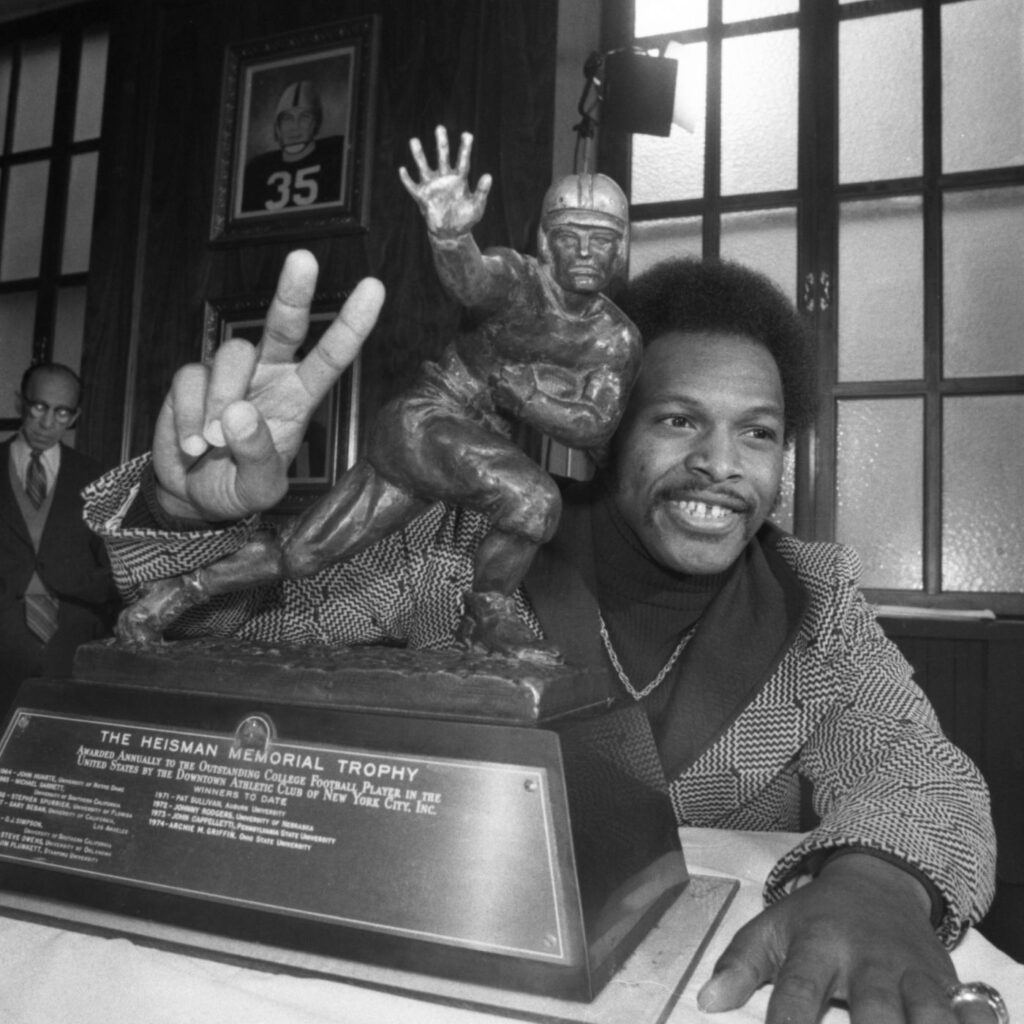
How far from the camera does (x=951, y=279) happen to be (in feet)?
6.51

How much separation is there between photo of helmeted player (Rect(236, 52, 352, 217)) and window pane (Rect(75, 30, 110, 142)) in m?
1.00

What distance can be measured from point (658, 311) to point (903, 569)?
49.0 inches

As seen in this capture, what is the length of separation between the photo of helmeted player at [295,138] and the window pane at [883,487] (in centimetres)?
130

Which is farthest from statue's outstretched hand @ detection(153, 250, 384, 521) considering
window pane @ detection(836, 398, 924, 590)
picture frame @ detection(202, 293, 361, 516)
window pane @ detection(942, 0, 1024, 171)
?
window pane @ detection(942, 0, 1024, 171)

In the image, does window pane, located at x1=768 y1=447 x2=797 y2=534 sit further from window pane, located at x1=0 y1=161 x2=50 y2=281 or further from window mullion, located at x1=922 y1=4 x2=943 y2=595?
window pane, located at x1=0 y1=161 x2=50 y2=281

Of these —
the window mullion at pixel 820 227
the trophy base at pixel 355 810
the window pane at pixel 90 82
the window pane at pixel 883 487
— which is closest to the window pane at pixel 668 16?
the window mullion at pixel 820 227

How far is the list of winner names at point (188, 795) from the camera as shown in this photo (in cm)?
56

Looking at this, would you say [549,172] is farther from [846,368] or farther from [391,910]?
[391,910]

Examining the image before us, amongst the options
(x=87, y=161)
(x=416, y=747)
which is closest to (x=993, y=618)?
(x=416, y=747)

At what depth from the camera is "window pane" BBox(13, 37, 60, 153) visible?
311cm

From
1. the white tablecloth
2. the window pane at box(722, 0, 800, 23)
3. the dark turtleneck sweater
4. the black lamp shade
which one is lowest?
the white tablecloth

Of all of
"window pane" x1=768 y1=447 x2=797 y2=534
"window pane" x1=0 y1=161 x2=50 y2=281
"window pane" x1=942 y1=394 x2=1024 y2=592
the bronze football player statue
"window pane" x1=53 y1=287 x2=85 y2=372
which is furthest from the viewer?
"window pane" x1=0 y1=161 x2=50 y2=281

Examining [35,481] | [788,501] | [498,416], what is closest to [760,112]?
[788,501]

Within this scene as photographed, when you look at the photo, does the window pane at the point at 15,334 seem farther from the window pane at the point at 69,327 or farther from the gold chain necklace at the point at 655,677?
the gold chain necklace at the point at 655,677
